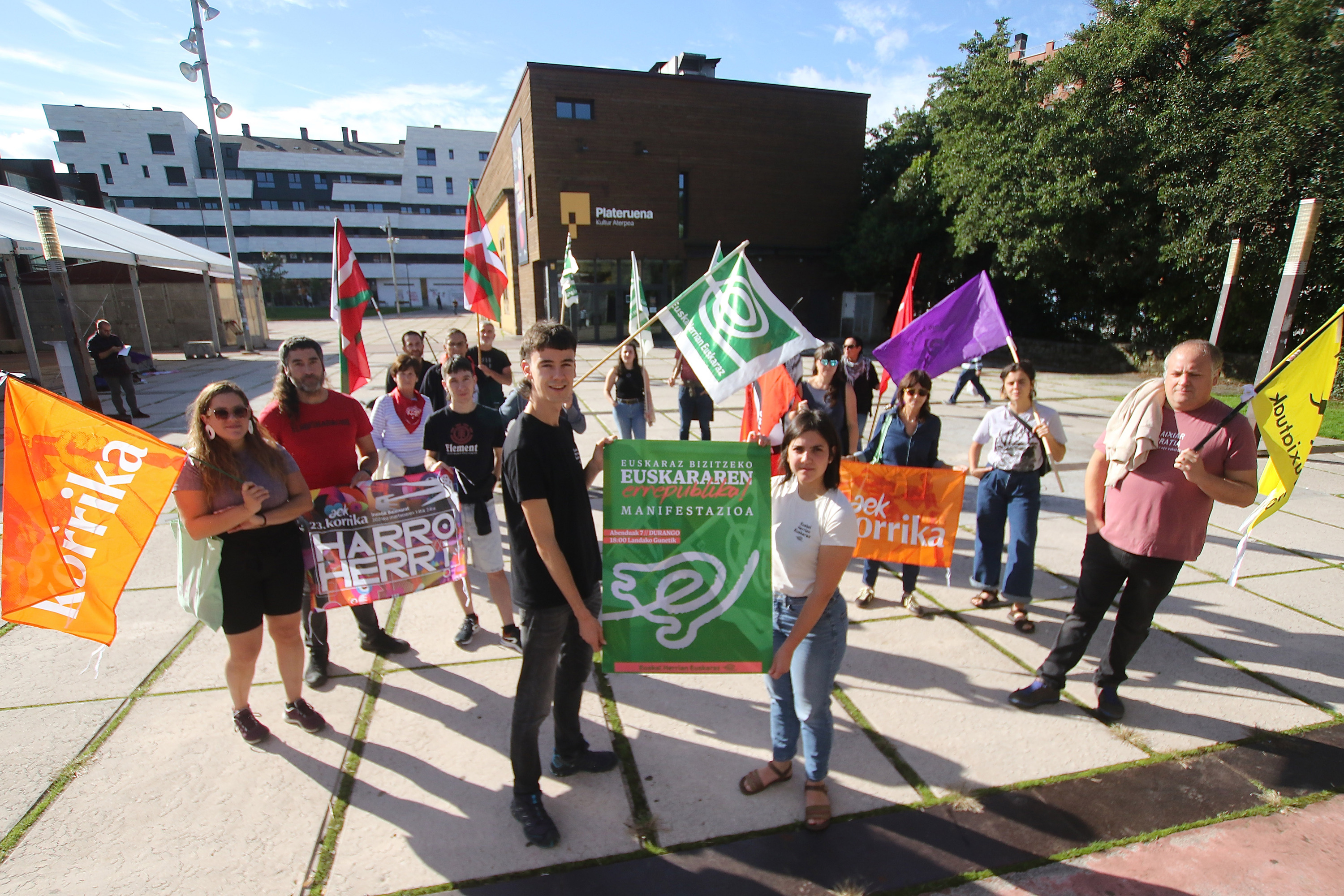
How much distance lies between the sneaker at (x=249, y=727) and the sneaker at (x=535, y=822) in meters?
1.49

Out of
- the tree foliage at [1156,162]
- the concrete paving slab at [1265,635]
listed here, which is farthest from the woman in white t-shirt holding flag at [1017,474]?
the tree foliage at [1156,162]

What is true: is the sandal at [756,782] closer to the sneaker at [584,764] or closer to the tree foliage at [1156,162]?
the sneaker at [584,764]

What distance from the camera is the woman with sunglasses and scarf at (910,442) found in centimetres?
473

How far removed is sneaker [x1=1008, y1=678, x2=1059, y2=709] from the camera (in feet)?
11.9

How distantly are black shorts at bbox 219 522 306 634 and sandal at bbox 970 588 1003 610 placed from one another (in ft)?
14.6

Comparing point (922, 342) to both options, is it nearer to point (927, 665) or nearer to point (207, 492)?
point (927, 665)

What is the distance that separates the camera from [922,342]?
16.8ft

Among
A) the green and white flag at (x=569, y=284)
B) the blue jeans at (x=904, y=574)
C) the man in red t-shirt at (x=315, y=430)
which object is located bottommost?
the blue jeans at (x=904, y=574)

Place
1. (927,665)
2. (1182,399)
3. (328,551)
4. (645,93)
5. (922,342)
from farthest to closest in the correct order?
(645,93), (922,342), (927,665), (328,551), (1182,399)

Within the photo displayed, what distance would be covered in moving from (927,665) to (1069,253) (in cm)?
1714

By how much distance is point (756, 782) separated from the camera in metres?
2.99

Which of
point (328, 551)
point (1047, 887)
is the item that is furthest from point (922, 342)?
point (328, 551)

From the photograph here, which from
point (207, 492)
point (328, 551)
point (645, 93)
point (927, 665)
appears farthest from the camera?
point (645, 93)

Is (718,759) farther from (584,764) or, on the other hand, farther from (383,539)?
(383,539)
